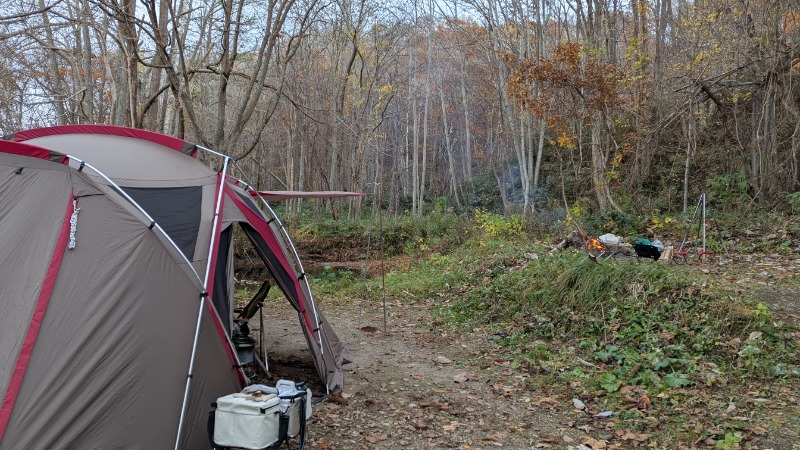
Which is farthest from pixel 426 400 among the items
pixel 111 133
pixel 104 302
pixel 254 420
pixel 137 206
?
pixel 111 133

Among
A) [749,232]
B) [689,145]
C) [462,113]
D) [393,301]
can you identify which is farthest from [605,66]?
[462,113]

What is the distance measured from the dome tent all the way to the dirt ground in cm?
116

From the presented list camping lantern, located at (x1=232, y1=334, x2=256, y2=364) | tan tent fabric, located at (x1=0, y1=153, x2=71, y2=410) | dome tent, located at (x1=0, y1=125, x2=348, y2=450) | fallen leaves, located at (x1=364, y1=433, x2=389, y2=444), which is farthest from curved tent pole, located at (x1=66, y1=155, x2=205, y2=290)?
Result: fallen leaves, located at (x1=364, y1=433, x2=389, y2=444)

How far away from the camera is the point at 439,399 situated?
5246mm

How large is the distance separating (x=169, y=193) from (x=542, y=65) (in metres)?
9.97

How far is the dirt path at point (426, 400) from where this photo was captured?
14.5 feet

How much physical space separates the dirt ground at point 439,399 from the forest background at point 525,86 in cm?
521

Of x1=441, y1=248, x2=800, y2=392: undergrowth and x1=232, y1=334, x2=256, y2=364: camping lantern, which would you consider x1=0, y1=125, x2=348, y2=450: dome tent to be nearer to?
x1=232, y1=334, x2=256, y2=364: camping lantern

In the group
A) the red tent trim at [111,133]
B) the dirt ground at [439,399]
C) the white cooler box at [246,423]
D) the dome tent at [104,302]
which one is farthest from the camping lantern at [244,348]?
the white cooler box at [246,423]

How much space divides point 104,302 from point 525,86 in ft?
38.0

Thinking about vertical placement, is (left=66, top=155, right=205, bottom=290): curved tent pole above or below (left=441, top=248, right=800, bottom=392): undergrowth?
above

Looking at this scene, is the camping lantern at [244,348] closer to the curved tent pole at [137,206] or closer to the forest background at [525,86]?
the curved tent pole at [137,206]

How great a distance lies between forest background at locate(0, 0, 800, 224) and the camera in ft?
36.1

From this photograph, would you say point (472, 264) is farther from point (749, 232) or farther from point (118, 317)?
point (118, 317)
